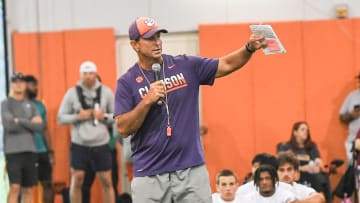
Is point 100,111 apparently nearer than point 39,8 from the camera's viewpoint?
Yes

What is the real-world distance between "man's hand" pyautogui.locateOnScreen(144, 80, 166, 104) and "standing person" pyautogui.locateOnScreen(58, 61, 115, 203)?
14.2 feet

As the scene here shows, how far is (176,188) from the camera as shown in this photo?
11.7ft

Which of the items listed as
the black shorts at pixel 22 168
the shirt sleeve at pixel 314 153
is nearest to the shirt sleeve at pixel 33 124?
the black shorts at pixel 22 168

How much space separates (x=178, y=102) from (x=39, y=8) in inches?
221

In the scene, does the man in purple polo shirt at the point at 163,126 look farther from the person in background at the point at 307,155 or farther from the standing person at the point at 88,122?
the person in background at the point at 307,155

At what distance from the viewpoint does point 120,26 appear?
8781mm

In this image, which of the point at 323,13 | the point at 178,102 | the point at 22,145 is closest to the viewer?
the point at 178,102

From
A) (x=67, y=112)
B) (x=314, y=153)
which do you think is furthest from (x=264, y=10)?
(x=67, y=112)

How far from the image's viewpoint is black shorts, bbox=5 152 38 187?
7.23 meters

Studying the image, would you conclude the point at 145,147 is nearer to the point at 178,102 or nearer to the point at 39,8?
the point at 178,102

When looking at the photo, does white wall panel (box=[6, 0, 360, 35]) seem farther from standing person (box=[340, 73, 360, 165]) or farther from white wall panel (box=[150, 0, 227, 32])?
standing person (box=[340, 73, 360, 165])

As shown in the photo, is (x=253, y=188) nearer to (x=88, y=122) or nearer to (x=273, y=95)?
(x=88, y=122)

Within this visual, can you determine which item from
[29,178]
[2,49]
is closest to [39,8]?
[2,49]

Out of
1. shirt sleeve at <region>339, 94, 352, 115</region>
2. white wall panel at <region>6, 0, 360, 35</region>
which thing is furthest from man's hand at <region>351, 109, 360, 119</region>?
white wall panel at <region>6, 0, 360, 35</region>
